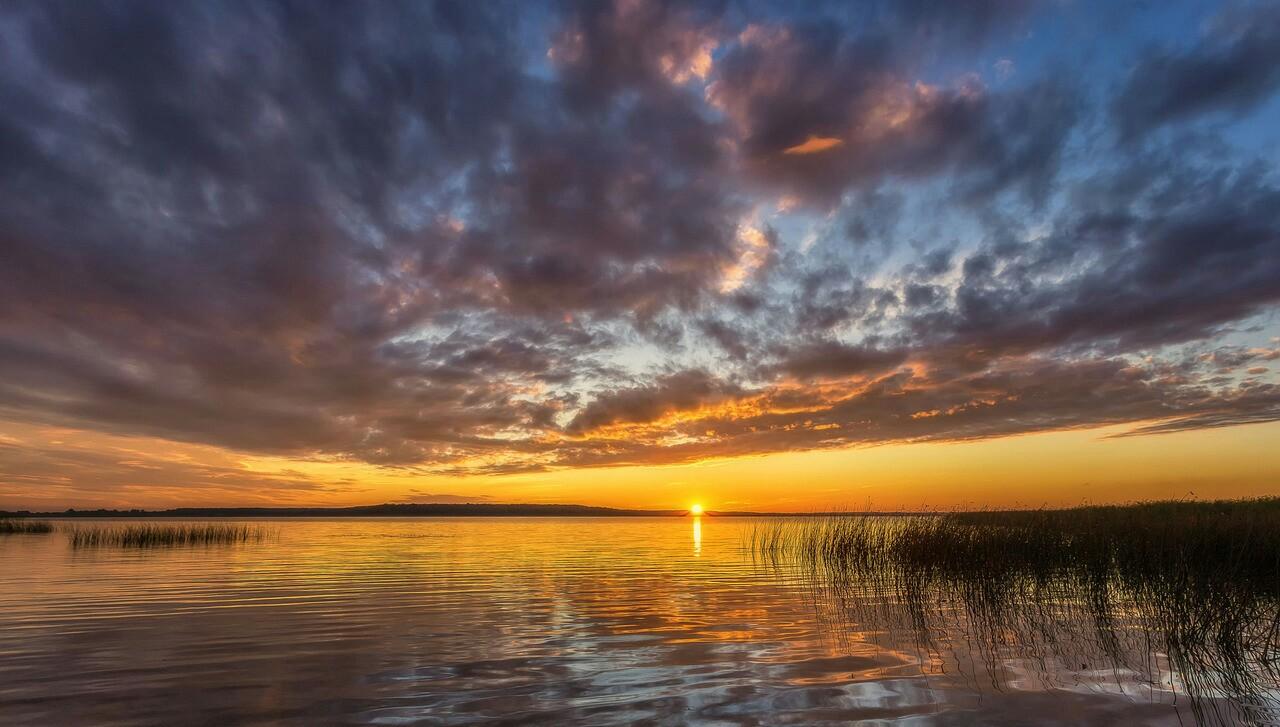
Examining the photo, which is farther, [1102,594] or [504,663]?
[1102,594]

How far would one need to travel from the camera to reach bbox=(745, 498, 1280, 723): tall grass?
911cm

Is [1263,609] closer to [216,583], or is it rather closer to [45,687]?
[45,687]

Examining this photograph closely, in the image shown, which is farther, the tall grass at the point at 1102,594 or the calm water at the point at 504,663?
the tall grass at the point at 1102,594

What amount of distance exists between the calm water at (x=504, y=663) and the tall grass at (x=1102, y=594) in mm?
746

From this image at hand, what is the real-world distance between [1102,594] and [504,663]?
12640 millimetres

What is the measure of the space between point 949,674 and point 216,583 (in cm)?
2211

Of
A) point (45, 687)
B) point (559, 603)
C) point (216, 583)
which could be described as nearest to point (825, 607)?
point (559, 603)

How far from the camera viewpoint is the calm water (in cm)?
746

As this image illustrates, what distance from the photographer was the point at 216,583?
850 inches

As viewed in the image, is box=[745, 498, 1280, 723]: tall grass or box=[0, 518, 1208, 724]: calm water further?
box=[745, 498, 1280, 723]: tall grass

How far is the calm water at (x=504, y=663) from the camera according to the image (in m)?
7.46

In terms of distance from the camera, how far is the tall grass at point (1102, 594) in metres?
9.11

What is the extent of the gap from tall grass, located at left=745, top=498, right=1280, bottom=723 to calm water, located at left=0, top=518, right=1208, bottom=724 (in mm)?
746

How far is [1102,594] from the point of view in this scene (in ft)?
46.5
